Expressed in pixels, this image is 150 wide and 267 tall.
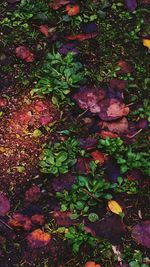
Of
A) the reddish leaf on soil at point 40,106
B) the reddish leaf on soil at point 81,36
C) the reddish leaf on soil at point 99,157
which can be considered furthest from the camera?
the reddish leaf on soil at point 81,36

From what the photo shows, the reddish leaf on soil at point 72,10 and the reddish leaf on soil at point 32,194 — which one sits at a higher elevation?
the reddish leaf on soil at point 72,10

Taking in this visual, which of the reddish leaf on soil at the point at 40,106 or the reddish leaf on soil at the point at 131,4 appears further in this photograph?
the reddish leaf on soil at the point at 131,4

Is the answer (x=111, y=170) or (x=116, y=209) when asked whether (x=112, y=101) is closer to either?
(x=111, y=170)

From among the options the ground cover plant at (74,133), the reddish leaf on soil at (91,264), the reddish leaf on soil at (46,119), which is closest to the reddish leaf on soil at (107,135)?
the ground cover plant at (74,133)

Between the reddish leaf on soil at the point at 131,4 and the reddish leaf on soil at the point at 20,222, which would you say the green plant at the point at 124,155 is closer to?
the reddish leaf on soil at the point at 20,222

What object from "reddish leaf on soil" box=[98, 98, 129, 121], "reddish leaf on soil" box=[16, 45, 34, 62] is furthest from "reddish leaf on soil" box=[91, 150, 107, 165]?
"reddish leaf on soil" box=[16, 45, 34, 62]

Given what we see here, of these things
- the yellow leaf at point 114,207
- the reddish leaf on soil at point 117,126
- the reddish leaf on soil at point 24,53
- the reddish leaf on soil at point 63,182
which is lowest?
the yellow leaf at point 114,207

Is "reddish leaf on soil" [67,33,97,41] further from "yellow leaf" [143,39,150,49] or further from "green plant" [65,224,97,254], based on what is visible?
"green plant" [65,224,97,254]
